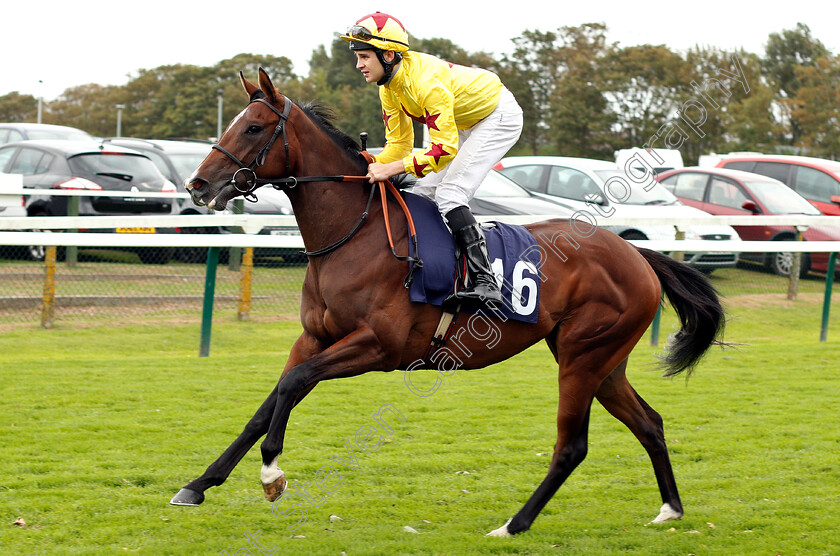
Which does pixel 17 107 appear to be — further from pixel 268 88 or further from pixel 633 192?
pixel 268 88

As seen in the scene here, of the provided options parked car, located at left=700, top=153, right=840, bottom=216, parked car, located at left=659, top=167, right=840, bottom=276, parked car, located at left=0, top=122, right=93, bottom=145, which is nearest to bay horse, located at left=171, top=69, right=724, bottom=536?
parked car, located at left=659, top=167, right=840, bottom=276

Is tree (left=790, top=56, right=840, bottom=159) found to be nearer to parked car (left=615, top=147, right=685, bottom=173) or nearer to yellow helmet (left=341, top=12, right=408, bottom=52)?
parked car (left=615, top=147, right=685, bottom=173)

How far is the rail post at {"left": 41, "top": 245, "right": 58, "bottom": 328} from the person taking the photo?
7.82 meters

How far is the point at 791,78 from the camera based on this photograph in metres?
40.9

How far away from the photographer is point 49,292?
26.0 feet

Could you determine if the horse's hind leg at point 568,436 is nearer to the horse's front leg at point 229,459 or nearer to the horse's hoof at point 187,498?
the horse's front leg at point 229,459

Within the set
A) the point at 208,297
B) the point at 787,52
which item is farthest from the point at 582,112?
the point at 208,297

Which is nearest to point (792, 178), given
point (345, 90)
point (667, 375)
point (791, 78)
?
point (667, 375)

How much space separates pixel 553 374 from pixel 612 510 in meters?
3.32

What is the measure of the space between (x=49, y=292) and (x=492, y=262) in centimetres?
510

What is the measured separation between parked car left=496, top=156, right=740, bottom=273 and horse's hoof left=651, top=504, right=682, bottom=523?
686cm

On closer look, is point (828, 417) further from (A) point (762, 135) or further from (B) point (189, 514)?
(A) point (762, 135)

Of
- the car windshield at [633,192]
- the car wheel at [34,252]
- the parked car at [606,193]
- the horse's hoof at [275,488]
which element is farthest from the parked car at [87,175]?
the horse's hoof at [275,488]

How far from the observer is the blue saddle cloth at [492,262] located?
13.4 feet
